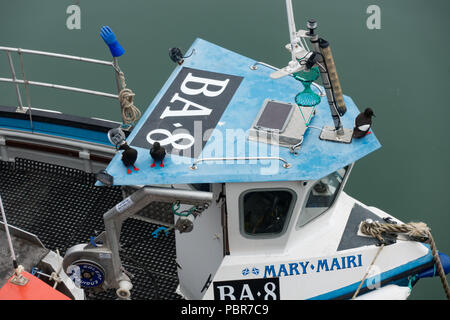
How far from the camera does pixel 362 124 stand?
6.13 metres

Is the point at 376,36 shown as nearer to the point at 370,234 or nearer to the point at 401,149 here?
the point at 401,149

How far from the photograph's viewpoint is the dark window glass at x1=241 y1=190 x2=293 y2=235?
6.22 metres

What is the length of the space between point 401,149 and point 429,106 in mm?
1258

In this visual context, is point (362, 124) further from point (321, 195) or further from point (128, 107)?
point (128, 107)

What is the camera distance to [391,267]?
6816mm

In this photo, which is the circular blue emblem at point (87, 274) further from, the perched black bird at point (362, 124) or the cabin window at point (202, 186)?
the perched black bird at point (362, 124)

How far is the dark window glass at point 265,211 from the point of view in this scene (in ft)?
20.4

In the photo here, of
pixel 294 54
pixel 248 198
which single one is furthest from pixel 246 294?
pixel 294 54

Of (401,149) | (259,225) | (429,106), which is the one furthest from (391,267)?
(429,106)

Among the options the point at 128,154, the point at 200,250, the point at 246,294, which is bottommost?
the point at 246,294

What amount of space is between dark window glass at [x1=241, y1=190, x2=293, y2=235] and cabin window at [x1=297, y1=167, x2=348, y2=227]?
0.28m

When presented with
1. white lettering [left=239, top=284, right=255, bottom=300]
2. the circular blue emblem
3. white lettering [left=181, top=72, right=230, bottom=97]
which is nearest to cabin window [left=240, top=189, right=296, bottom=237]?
white lettering [left=239, top=284, right=255, bottom=300]

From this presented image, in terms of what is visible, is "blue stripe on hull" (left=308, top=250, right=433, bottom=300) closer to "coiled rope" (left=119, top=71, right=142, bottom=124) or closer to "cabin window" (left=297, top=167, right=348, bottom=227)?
"cabin window" (left=297, top=167, right=348, bottom=227)

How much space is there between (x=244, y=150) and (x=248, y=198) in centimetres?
47
